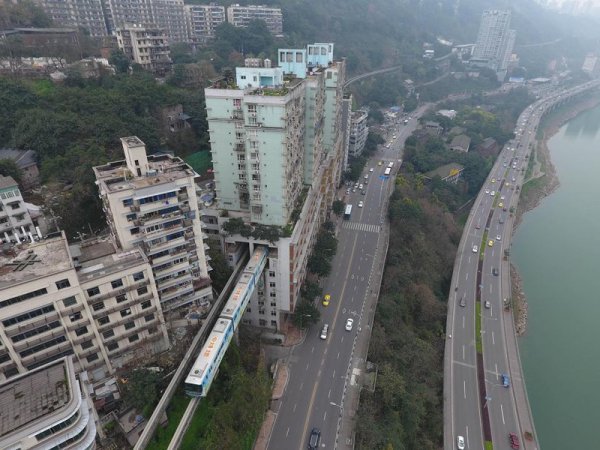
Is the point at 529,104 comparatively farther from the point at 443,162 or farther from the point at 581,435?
the point at 581,435

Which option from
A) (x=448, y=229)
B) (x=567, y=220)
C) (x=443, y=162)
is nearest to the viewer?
(x=448, y=229)

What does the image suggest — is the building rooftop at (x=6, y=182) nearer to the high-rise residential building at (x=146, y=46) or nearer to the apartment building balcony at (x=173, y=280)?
the apartment building balcony at (x=173, y=280)

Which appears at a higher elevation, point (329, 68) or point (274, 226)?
point (329, 68)

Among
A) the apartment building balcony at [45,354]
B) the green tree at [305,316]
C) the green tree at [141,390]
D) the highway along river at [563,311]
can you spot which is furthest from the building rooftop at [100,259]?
the highway along river at [563,311]

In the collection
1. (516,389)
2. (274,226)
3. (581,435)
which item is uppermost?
(274,226)

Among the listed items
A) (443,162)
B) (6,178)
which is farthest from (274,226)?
(443,162)

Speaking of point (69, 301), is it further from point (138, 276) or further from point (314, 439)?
point (314, 439)

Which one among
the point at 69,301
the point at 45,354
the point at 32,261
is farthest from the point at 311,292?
the point at 32,261
